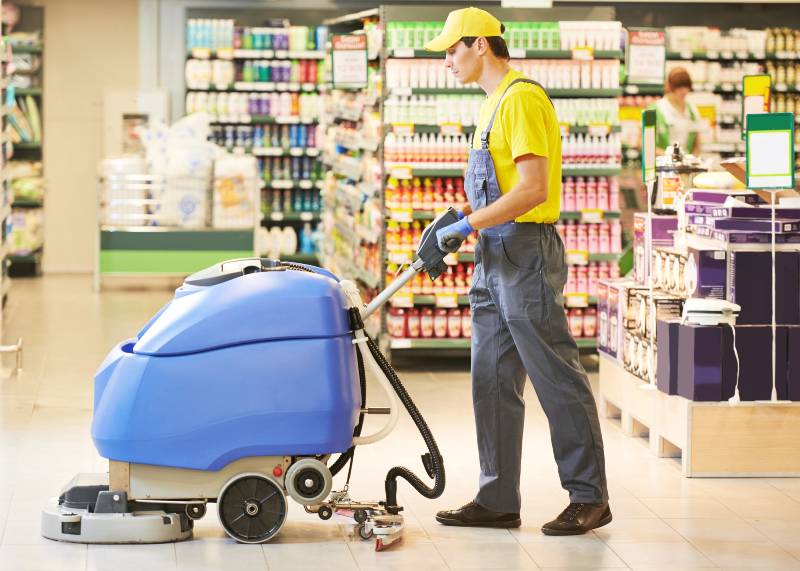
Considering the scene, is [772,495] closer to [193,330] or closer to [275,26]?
[193,330]

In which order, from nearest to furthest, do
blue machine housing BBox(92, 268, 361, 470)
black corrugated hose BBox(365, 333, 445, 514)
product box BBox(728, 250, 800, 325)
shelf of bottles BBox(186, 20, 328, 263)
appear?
blue machine housing BBox(92, 268, 361, 470), black corrugated hose BBox(365, 333, 445, 514), product box BBox(728, 250, 800, 325), shelf of bottles BBox(186, 20, 328, 263)

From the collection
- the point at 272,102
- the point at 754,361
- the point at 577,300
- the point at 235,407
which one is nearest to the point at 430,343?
the point at 577,300

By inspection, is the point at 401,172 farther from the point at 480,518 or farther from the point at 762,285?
the point at 480,518

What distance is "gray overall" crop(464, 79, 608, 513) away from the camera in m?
3.82

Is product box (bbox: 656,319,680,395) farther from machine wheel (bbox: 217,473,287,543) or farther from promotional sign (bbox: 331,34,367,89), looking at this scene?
promotional sign (bbox: 331,34,367,89)

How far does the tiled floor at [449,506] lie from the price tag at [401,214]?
1166 millimetres

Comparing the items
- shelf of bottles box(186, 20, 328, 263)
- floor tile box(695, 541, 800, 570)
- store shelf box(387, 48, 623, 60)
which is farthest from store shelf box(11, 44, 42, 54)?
floor tile box(695, 541, 800, 570)

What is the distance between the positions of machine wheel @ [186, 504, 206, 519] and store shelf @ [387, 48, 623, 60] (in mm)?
4020

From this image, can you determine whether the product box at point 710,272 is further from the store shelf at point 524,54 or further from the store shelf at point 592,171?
the store shelf at point 524,54

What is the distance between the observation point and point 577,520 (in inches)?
152

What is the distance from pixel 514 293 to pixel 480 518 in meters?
0.80

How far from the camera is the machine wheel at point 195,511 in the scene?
3734 mm

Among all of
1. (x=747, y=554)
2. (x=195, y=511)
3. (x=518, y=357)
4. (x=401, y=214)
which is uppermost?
(x=401, y=214)

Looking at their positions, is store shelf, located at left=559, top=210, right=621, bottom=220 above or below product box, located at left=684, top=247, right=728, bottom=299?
above
